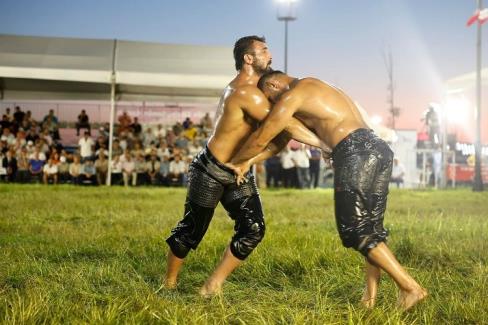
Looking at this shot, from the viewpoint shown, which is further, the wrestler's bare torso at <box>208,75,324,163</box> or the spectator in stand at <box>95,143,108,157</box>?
the spectator in stand at <box>95,143,108,157</box>

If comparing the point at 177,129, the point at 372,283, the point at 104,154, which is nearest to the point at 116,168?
the point at 104,154

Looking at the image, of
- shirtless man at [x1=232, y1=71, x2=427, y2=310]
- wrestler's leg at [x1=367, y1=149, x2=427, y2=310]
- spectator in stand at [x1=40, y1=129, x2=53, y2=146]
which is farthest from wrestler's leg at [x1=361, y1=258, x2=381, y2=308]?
spectator in stand at [x1=40, y1=129, x2=53, y2=146]

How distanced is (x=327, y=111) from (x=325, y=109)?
0.07 ft

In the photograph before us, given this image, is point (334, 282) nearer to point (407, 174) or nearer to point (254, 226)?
point (254, 226)

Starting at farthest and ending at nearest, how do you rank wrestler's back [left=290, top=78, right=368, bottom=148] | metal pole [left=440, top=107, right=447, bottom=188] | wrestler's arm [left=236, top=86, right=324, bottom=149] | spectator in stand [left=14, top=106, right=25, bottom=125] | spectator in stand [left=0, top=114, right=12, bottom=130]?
1. metal pole [left=440, top=107, right=447, bottom=188]
2. spectator in stand [left=14, top=106, right=25, bottom=125]
3. spectator in stand [left=0, top=114, right=12, bottom=130]
4. wrestler's arm [left=236, top=86, right=324, bottom=149]
5. wrestler's back [left=290, top=78, right=368, bottom=148]

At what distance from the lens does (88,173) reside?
21.4m

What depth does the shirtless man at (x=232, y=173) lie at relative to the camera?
450cm

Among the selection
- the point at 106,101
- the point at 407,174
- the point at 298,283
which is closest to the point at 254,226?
the point at 298,283

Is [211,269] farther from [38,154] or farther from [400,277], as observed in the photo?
A: [38,154]

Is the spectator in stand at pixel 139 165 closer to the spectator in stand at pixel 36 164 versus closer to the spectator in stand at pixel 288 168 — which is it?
the spectator in stand at pixel 36 164

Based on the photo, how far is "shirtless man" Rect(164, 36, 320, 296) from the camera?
14.8 ft

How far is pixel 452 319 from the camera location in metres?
4.13

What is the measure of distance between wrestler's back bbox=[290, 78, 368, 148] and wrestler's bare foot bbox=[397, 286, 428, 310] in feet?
3.39

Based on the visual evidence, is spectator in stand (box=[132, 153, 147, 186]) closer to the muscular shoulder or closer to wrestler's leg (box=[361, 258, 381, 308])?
the muscular shoulder
